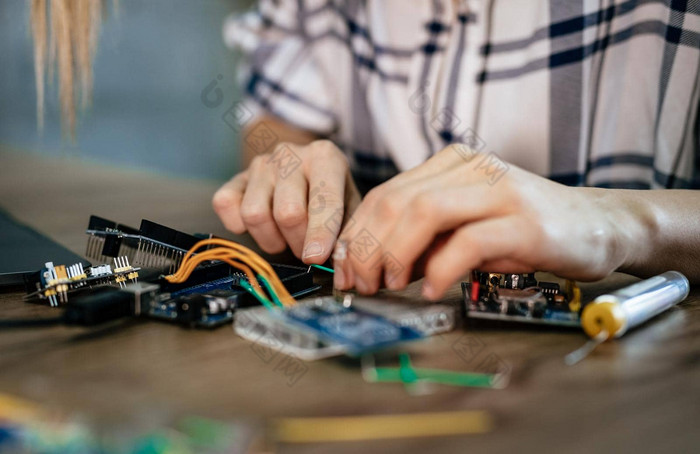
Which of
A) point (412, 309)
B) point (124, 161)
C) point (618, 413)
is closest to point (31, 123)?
point (124, 161)

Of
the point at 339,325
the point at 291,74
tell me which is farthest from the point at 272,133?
the point at 339,325

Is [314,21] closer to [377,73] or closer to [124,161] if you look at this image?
[377,73]

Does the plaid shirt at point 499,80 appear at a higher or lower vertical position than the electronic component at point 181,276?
higher

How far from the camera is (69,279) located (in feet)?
1.90

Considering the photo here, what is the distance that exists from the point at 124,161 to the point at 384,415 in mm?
3031

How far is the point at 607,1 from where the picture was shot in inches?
41.5

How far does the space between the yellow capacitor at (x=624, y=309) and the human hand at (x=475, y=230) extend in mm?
51

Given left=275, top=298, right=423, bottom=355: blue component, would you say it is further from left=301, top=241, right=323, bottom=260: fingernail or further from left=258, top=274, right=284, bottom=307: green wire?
left=301, top=241, right=323, bottom=260: fingernail

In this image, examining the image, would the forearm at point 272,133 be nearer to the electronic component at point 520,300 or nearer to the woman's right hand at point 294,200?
the woman's right hand at point 294,200

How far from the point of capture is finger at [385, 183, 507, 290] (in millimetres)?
511

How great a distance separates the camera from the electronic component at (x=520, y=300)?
51cm

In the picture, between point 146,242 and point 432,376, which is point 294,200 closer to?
point 146,242

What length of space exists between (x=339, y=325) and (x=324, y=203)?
0.33 meters

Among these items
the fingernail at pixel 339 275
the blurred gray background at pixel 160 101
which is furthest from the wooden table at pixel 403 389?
the blurred gray background at pixel 160 101
